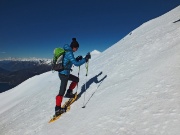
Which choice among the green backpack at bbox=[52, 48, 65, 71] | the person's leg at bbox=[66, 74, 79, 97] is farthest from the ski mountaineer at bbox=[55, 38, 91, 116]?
the person's leg at bbox=[66, 74, 79, 97]

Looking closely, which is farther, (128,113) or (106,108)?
(106,108)

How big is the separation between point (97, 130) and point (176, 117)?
9.51ft

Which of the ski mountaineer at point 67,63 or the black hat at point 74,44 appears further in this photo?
the black hat at point 74,44

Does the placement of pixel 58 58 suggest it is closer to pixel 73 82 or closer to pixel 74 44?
pixel 74 44

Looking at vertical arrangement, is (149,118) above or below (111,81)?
below

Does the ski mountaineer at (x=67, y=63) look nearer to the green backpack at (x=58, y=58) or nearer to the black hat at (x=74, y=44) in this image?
the black hat at (x=74, y=44)

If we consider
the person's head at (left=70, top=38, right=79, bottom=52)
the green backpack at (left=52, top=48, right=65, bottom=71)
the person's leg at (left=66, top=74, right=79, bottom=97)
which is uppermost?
the person's head at (left=70, top=38, right=79, bottom=52)

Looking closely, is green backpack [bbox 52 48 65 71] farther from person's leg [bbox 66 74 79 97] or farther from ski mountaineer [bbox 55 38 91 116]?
person's leg [bbox 66 74 79 97]

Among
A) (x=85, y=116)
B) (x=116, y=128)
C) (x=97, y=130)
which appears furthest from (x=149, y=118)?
(x=85, y=116)

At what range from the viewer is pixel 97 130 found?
796 cm

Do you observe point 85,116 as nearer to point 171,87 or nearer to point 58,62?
point 58,62

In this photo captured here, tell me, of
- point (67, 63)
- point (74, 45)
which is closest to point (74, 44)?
point (74, 45)

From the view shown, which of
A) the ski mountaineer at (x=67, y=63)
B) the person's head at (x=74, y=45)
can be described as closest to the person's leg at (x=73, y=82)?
the ski mountaineer at (x=67, y=63)

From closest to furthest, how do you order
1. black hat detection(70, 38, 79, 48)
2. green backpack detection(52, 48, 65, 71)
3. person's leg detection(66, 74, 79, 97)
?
green backpack detection(52, 48, 65, 71) < black hat detection(70, 38, 79, 48) < person's leg detection(66, 74, 79, 97)
